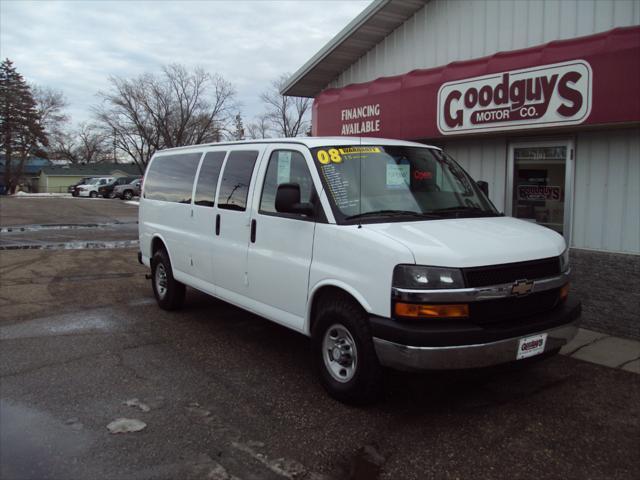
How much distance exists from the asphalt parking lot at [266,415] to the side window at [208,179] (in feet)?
5.00

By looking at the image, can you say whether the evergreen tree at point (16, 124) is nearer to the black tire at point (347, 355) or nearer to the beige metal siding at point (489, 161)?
the beige metal siding at point (489, 161)

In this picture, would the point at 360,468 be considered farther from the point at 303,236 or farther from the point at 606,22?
the point at 606,22

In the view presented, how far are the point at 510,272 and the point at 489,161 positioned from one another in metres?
4.38

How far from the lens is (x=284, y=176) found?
508cm

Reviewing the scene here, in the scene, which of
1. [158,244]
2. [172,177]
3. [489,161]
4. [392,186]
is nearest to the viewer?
[392,186]

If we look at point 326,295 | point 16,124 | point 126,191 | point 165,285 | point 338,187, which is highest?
point 16,124

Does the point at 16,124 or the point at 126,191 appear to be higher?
the point at 16,124

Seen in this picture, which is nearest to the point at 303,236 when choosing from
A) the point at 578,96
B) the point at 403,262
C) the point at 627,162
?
the point at 403,262

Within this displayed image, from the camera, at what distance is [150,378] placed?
4.91 m

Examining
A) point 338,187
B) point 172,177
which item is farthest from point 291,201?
point 172,177

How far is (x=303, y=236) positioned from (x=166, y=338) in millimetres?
2446

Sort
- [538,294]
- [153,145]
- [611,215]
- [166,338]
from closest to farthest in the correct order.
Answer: [538,294]
[166,338]
[611,215]
[153,145]

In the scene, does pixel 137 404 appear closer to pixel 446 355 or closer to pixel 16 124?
pixel 446 355

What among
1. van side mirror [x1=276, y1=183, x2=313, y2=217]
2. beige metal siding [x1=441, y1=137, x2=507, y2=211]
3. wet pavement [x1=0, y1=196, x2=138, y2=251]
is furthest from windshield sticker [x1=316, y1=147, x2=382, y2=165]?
wet pavement [x1=0, y1=196, x2=138, y2=251]
